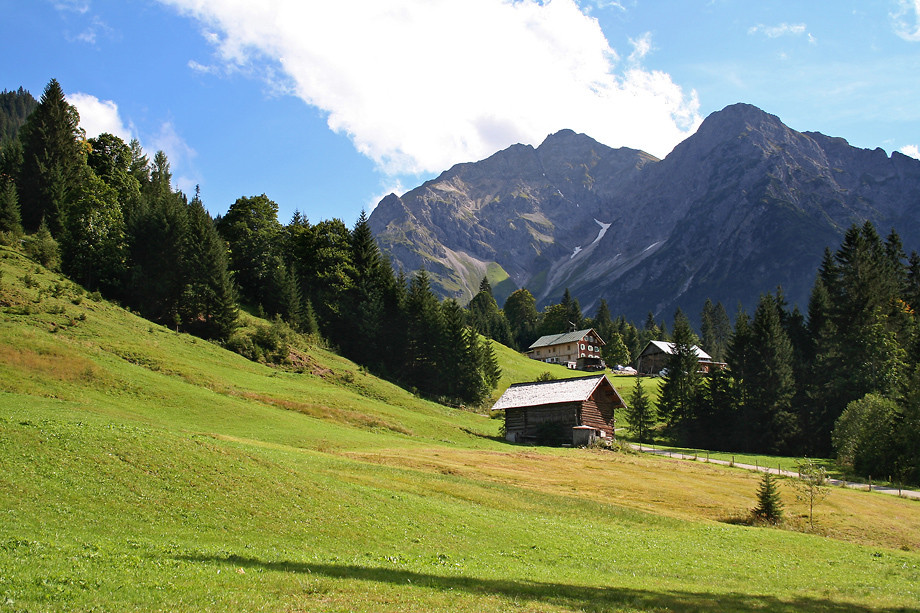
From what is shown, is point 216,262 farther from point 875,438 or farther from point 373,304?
point 875,438

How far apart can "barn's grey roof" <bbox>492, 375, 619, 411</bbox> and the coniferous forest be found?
13.7 metres

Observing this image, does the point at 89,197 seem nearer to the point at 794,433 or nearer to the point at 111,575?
→ the point at 111,575

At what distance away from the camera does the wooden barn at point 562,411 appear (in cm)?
6241

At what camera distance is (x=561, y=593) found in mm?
14109

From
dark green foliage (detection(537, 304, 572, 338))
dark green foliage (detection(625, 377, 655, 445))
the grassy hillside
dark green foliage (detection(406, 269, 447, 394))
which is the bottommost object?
the grassy hillside

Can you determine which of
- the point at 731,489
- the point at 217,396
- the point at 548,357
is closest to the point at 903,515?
the point at 731,489

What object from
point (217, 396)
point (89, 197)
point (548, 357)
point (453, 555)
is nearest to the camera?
point (453, 555)

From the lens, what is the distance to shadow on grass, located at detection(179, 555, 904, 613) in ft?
43.9

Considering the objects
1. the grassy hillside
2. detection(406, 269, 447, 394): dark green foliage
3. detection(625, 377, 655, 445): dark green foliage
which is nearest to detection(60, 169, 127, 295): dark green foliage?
the grassy hillside

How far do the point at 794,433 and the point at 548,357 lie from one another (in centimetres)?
8084

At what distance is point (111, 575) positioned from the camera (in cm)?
1125

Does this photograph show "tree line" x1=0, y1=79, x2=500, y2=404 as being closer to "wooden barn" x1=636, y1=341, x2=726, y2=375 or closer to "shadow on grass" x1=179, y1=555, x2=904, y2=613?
"shadow on grass" x1=179, y1=555, x2=904, y2=613

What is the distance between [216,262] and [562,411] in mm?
45109

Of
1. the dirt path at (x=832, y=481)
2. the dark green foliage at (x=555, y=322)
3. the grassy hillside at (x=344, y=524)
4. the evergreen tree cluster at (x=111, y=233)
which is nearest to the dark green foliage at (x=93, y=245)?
the evergreen tree cluster at (x=111, y=233)
